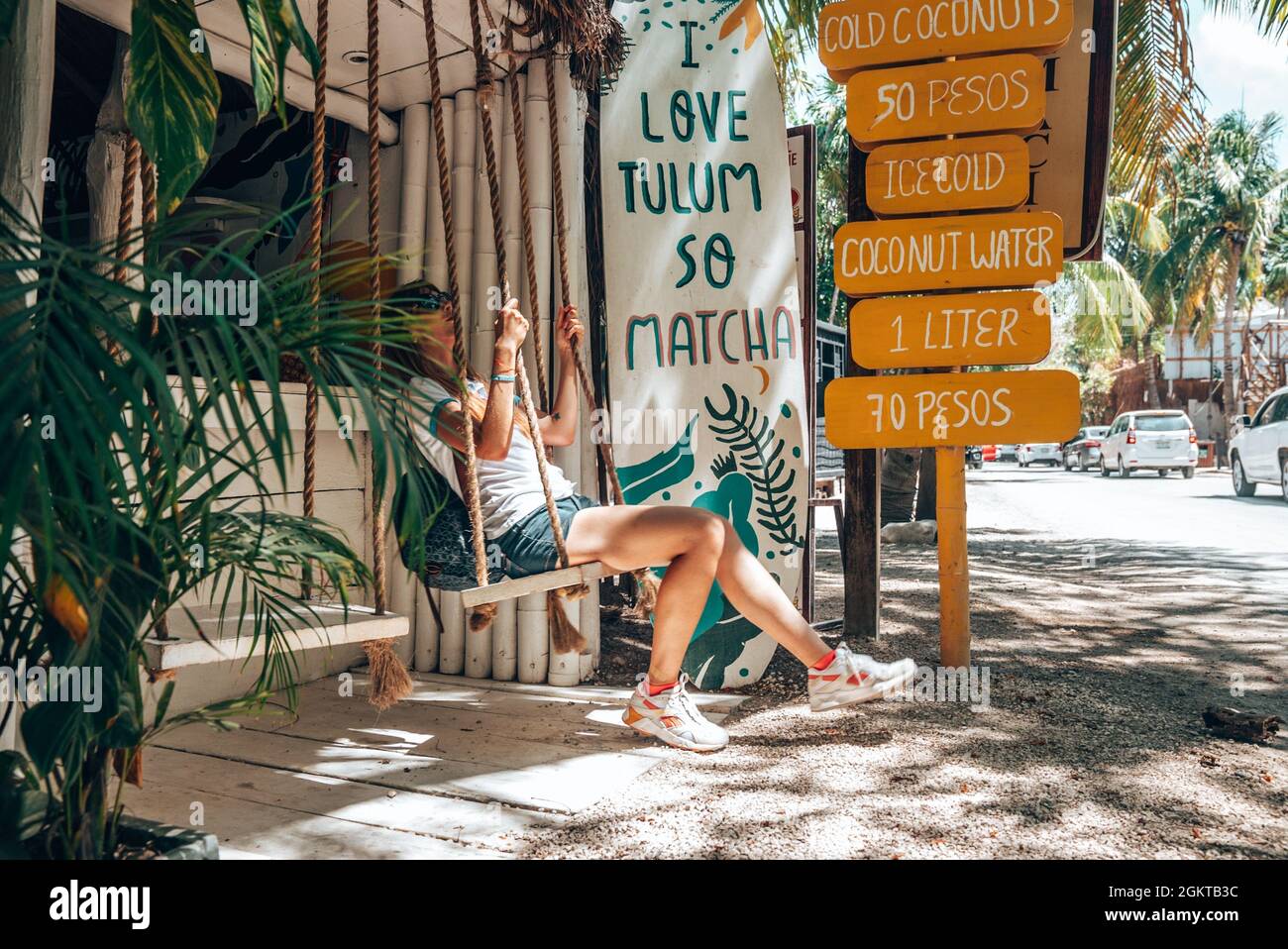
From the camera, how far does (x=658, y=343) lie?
4.53 meters

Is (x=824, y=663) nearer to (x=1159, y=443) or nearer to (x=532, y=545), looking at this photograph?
(x=532, y=545)

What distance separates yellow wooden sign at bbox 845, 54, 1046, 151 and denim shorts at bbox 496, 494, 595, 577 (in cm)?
232

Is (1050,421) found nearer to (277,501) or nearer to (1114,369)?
(277,501)

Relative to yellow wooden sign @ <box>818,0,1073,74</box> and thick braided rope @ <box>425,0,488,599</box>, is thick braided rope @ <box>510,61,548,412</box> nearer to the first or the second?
thick braided rope @ <box>425,0,488,599</box>

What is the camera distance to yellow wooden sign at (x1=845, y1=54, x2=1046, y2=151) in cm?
405

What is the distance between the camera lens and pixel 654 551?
3.31 m

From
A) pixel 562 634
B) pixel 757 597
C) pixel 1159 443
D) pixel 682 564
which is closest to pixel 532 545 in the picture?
pixel 562 634

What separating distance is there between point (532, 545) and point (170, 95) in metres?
1.71

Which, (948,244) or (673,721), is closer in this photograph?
(673,721)

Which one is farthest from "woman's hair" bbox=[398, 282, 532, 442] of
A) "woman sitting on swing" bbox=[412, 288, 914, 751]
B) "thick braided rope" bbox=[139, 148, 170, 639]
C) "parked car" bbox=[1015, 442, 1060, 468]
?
"parked car" bbox=[1015, 442, 1060, 468]

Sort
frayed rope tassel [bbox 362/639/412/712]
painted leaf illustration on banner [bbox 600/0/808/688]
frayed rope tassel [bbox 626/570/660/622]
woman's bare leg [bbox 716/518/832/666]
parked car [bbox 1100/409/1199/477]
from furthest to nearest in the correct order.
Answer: parked car [bbox 1100/409/1199/477]
painted leaf illustration on banner [bbox 600/0/808/688]
frayed rope tassel [bbox 626/570/660/622]
woman's bare leg [bbox 716/518/832/666]
frayed rope tassel [bbox 362/639/412/712]

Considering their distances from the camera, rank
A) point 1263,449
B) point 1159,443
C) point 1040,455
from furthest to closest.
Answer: point 1040,455 → point 1159,443 → point 1263,449

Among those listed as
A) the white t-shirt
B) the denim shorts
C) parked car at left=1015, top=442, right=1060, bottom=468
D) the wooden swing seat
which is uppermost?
parked car at left=1015, top=442, right=1060, bottom=468
